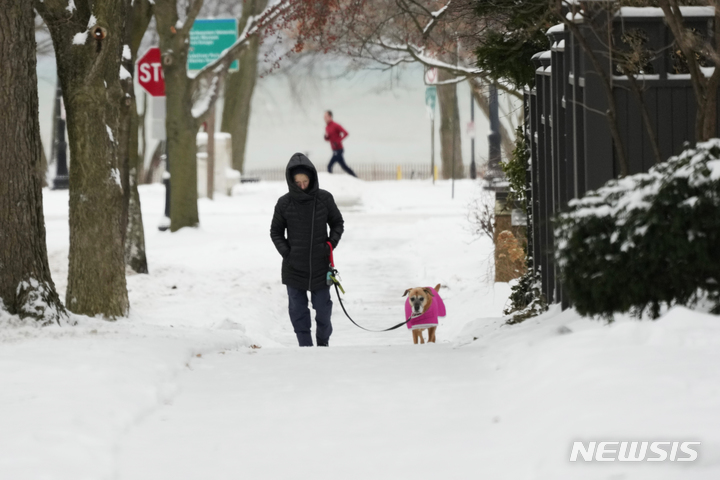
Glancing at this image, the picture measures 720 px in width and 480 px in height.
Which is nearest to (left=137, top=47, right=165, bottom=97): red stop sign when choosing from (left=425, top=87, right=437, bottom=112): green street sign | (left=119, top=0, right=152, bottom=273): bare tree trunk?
(left=119, top=0, right=152, bottom=273): bare tree trunk

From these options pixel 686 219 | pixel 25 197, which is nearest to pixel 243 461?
pixel 686 219

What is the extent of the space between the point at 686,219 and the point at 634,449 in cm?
169

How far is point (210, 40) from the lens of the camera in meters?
20.4

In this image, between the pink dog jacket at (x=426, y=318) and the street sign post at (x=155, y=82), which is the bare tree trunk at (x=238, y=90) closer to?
the street sign post at (x=155, y=82)

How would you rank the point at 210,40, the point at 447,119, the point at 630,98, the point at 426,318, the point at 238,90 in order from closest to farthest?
the point at 630,98 → the point at 426,318 → the point at 210,40 → the point at 238,90 → the point at 447,119

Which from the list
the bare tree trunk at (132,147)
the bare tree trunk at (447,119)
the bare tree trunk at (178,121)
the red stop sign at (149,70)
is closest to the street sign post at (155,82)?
the red stop sign at (149,70)

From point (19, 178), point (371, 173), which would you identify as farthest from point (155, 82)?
point (371, 173)

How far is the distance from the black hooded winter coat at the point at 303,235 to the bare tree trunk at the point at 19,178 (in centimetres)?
208

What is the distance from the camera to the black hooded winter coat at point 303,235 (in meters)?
9.06

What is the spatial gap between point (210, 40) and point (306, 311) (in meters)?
12.3

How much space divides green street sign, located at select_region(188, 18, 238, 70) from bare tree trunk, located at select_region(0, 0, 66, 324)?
12005mm

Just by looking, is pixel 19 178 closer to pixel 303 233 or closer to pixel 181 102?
pixel 303 233

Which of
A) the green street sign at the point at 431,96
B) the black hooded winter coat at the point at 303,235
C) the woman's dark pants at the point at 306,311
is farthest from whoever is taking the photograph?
the green street sign at the point at 431,96

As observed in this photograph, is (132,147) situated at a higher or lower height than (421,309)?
higher
